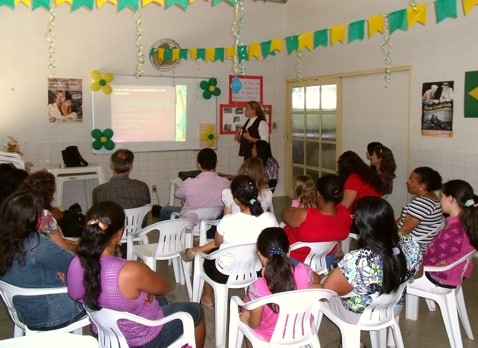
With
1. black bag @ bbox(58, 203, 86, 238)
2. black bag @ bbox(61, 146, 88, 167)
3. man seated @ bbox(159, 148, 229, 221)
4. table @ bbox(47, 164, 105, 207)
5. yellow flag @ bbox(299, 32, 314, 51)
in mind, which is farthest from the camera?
black bag @ bbox(61, 146, 88, 167)

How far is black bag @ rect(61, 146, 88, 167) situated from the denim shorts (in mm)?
4301

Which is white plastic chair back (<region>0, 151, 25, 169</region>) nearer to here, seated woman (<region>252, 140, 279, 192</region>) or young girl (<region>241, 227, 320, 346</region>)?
→ seated woman (<region>252, 140, 279, 192</region>)

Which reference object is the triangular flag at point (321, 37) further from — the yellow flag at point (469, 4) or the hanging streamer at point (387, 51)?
the yellow flag at point (469, 4)

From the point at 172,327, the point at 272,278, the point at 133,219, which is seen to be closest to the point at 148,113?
the point at 133,219

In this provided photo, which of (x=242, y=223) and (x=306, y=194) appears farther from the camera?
(x=306, y=194)

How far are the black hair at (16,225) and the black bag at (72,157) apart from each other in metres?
4.08

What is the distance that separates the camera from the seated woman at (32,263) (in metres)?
2.35

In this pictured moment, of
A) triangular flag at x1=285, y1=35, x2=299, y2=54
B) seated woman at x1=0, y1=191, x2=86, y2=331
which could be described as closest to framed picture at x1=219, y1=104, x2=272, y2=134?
triangular flag at x1=285, y1=35, x2=299, y2=54

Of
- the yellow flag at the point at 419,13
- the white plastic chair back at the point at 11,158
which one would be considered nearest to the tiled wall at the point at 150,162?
the white plastic chair back at the point at 11,158

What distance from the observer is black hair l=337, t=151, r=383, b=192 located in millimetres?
4352

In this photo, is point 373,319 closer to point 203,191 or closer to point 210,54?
point 203,191

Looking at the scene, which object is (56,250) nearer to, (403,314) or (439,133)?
(403,314)

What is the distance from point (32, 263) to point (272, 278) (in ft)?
3.60

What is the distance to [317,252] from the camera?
3.18 meters
